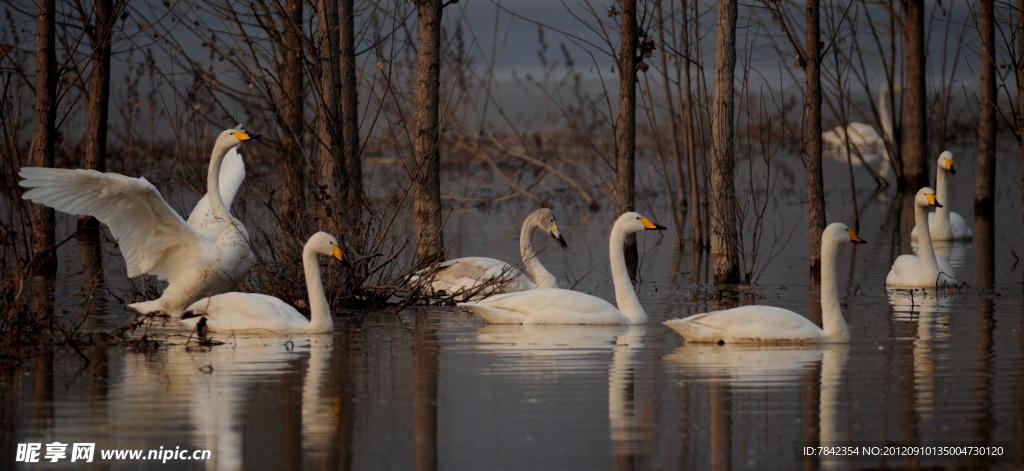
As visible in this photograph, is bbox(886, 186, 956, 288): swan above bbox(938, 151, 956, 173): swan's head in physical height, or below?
below

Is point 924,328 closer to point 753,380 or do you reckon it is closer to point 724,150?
point 753,380

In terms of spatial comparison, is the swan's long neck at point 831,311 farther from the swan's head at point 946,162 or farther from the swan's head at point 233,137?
the swan's head at point 946,162

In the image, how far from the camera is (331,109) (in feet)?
40.0

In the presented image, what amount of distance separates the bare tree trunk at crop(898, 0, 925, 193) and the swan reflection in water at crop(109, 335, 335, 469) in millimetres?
20046

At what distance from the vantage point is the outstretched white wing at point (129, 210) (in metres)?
10.1

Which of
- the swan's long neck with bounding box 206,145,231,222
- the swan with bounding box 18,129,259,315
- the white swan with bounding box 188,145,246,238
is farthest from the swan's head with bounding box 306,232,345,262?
the white swan with bounding box 188,145,246,238

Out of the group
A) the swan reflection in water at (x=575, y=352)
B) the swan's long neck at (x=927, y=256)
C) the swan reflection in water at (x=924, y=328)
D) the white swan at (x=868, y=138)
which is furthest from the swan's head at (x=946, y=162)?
the white swan at (x=868, y=138)

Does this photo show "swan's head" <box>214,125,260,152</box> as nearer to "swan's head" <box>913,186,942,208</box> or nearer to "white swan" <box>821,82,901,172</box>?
"swan's head" <box>913,186,942,208</box>

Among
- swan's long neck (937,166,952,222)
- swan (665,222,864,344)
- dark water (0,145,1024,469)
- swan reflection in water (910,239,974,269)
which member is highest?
swan's long neck (937,166,952,222)

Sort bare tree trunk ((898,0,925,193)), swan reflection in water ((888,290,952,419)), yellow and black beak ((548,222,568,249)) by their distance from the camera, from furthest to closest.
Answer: bare tree trunk ((898,0,925,193)) → yellow and black beak ((548,222,568,249)) → swan reflection in water ((888,290,952,419))

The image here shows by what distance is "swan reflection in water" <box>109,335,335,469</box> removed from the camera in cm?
→ 625

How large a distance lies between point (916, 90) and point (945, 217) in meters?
9.51

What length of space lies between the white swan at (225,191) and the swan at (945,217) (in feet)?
31.0

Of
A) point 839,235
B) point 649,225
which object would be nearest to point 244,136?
point 649,225
